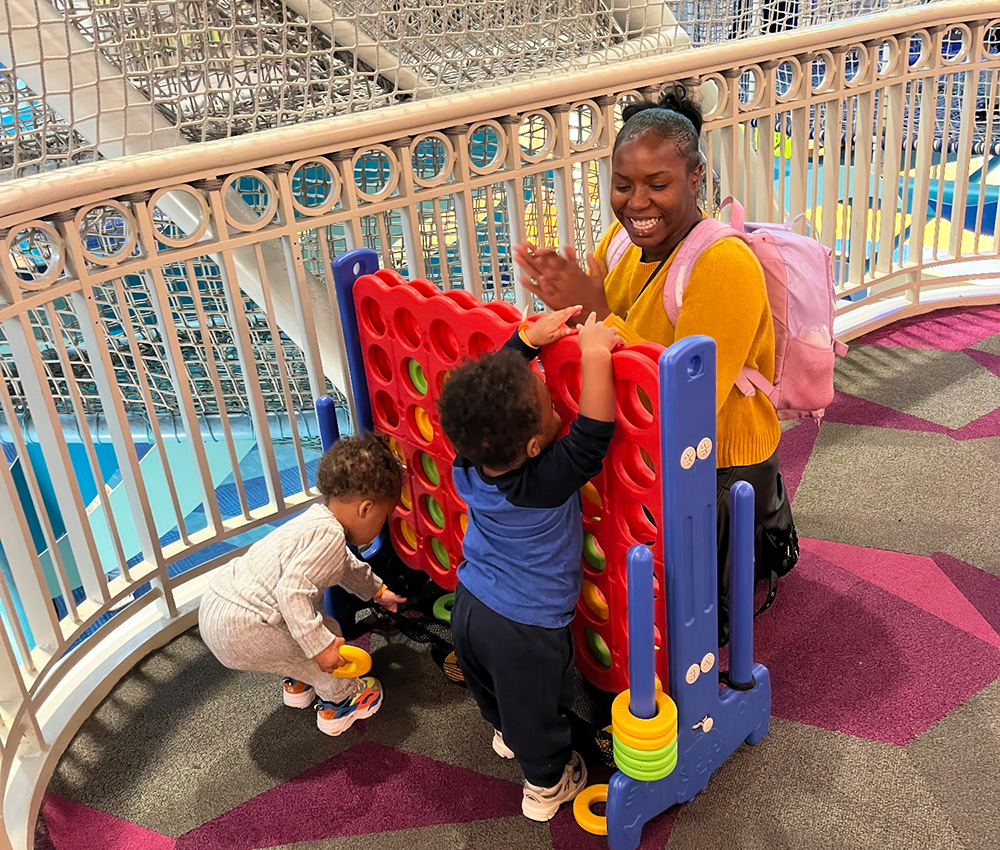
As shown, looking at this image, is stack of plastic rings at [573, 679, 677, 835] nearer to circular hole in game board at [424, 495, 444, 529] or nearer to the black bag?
the black bag

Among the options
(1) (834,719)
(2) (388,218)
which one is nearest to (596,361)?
(1) (834,719)

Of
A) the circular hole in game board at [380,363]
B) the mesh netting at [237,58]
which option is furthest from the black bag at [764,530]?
the mesh netting at [237,58]

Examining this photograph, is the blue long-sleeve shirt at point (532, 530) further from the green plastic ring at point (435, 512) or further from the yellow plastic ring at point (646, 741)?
the green plastic ring at point (435, 512)

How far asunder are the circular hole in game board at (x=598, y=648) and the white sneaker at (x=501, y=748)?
0.80 ft

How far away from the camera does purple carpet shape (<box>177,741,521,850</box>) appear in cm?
168

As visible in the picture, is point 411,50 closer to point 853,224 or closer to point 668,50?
point 668,50

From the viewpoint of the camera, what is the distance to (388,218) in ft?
7.89

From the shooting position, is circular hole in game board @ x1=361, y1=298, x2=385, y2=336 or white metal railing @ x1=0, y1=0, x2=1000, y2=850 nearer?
white metal railing @ x1=0, y1=0, x2=1000, y2=850

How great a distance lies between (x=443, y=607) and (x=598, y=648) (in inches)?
21.8

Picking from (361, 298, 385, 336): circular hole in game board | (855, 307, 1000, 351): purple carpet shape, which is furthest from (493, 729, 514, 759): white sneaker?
(855, 307, 1000, 351): purple carpet shape

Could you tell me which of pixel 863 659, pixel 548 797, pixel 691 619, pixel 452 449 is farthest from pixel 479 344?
pixel 863 659

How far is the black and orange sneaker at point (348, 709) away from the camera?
1899 mm

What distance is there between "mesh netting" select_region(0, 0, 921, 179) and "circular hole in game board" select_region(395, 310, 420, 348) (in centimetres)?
59

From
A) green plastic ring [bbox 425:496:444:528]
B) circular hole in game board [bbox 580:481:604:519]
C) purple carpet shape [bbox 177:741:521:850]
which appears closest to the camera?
circular hole in game board [bbox 580:481:604:519]
